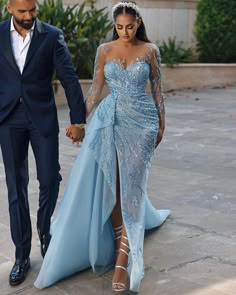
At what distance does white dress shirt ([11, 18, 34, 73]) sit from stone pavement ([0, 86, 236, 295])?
1.44 metres

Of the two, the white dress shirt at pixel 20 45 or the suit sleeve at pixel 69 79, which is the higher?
the white dress shirt at pixel 20 45

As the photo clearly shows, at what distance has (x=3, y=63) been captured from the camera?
4250 millimetres

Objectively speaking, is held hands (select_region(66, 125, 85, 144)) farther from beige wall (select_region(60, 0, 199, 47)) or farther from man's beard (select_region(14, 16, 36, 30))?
beige wall (select_region(60, 0, 199, 47))

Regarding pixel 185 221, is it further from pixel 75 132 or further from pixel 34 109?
pixel 34 109

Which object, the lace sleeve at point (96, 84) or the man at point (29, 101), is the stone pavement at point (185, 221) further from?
the lace sleeve at point (96, 84)

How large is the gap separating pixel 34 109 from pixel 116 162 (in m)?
0.62

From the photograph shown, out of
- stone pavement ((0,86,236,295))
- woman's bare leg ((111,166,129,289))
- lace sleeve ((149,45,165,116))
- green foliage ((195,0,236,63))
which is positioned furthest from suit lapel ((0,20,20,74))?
green foliage ((195,0,236,63))

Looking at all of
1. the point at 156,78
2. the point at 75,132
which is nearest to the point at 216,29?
the point at 156,78

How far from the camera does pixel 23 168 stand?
4.47 metres

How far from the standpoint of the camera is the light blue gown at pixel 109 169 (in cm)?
432

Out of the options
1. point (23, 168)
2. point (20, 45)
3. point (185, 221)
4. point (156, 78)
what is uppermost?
point (20, 45)

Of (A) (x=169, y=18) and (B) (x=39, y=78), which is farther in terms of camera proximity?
(A) (x=169, y=18)

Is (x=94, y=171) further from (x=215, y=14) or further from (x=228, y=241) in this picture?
(x=215, y=14)

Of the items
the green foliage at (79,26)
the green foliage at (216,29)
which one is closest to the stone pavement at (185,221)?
the green foliage at (79,26)
